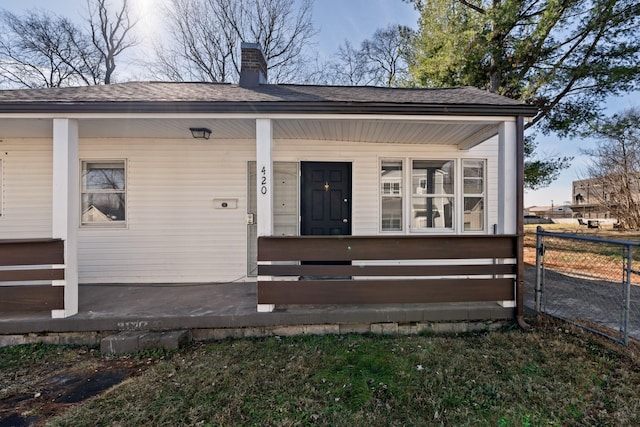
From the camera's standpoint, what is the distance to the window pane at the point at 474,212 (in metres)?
5.06

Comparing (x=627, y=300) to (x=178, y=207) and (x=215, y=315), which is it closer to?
(x=215, y=315)

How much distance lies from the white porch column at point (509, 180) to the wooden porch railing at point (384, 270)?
152 millimetres

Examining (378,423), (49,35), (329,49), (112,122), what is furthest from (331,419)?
(49,35)

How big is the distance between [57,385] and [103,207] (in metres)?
3.02

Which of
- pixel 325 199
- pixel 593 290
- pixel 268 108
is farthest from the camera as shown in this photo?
pixel 325 199

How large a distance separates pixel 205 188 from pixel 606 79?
9.58m

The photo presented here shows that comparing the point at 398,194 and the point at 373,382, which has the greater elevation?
the point at 398,194

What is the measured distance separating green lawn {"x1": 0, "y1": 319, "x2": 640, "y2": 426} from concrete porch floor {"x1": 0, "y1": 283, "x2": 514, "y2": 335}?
0.21m

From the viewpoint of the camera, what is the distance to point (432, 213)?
5086 millimetres

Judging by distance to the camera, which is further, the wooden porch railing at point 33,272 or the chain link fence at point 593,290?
the wooden porch railing at point 33,272

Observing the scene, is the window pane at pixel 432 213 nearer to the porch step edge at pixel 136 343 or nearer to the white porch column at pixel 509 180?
the white porch column at pixel 509 180

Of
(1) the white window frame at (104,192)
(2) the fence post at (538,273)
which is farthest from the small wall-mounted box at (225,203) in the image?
(2) the fence post at (538,273)

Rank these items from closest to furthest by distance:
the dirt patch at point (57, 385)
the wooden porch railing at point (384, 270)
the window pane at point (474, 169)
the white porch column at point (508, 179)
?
the dirt patch at point (57, 385) → the wooden porch railing at point (384, 270) → the white porch column at point (508, 179) → the window pane at point (474, 169)

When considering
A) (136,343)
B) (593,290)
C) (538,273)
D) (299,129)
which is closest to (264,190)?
(299,129)
